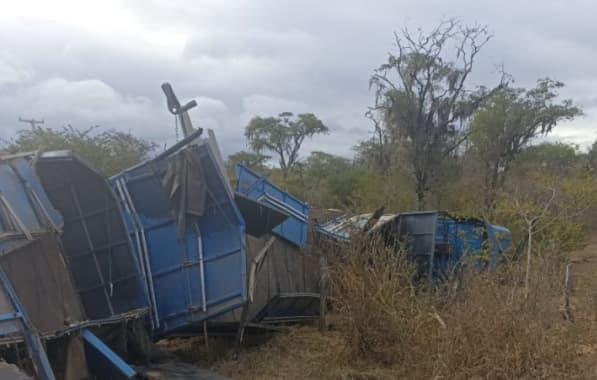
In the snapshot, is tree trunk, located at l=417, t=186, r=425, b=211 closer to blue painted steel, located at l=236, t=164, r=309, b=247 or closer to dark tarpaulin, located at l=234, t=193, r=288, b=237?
blue painted steel, located at l=236, t=164, r=309, b=247

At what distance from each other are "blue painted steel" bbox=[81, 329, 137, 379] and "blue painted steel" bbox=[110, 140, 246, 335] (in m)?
1.99

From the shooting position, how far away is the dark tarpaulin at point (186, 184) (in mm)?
7547

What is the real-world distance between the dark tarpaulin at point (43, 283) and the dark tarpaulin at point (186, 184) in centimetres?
183

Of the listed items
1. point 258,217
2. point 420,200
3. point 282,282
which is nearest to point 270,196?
point 258,217

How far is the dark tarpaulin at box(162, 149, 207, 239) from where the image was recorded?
7547 mm

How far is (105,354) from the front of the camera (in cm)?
575

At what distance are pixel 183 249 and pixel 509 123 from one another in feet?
78.5

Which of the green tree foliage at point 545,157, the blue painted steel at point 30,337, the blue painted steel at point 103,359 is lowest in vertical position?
the blue painted steel at point 103,359

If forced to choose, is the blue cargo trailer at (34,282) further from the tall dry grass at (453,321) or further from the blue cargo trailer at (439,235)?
the blue cargo trailer at (439,235)

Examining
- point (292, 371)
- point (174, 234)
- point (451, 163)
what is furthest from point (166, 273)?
→ point (451, 163)

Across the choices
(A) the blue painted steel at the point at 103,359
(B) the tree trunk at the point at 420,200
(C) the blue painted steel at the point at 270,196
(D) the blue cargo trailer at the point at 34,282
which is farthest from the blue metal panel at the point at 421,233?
(B) the tree trunk at the point at 420,200

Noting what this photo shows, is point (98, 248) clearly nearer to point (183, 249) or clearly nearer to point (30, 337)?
point (183, 249)

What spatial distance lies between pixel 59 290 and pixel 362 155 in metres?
27.9

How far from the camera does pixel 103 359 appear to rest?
19.1ft
